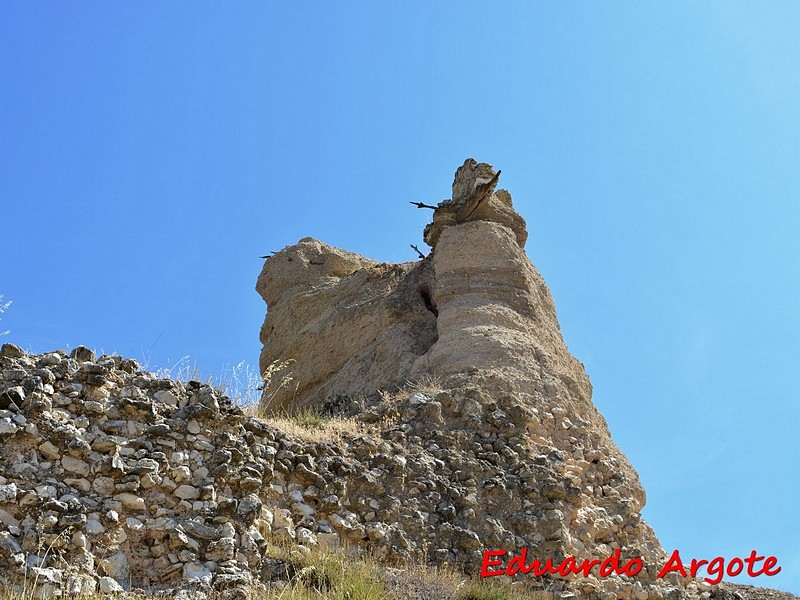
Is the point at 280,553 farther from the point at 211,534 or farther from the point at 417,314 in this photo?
the point at 417,314

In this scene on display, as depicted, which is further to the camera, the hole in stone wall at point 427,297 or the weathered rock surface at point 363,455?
the hole in stone wall at point 427,297

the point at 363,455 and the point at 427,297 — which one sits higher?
the point at 427,297

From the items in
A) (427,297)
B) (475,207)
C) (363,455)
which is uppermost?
(475,207)

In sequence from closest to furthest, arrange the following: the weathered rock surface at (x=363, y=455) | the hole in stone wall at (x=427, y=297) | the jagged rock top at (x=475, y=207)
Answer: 1. the weathered rock surface at (x=363, y=455)
2. the hole in stone wall at (x=427, y=297)
3. the jagged rock top at (x=475, y=207)

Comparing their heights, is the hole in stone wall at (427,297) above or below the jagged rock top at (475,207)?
below

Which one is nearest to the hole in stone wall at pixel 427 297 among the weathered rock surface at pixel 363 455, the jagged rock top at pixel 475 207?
the weathered rock surface at pixel 363 455

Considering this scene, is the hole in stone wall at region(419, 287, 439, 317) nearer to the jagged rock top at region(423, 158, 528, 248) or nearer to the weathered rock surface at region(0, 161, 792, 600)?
the weathered rock surface at region(0, 161, 792, 600)

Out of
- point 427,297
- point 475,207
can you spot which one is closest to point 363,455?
point 427,297

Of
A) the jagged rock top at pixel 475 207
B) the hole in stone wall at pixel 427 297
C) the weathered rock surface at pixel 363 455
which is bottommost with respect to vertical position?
the weathered rock surface at pixel 363 455

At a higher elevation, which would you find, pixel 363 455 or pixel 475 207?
pixel 475 207

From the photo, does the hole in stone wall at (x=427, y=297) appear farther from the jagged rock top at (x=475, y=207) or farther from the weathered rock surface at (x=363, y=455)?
the jagged rock top at (x=475, y=207)

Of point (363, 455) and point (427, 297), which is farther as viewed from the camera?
point (427, 297)

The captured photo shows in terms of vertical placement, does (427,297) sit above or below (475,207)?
below

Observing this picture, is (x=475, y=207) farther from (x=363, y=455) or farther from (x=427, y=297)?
(x=363, y=455)
